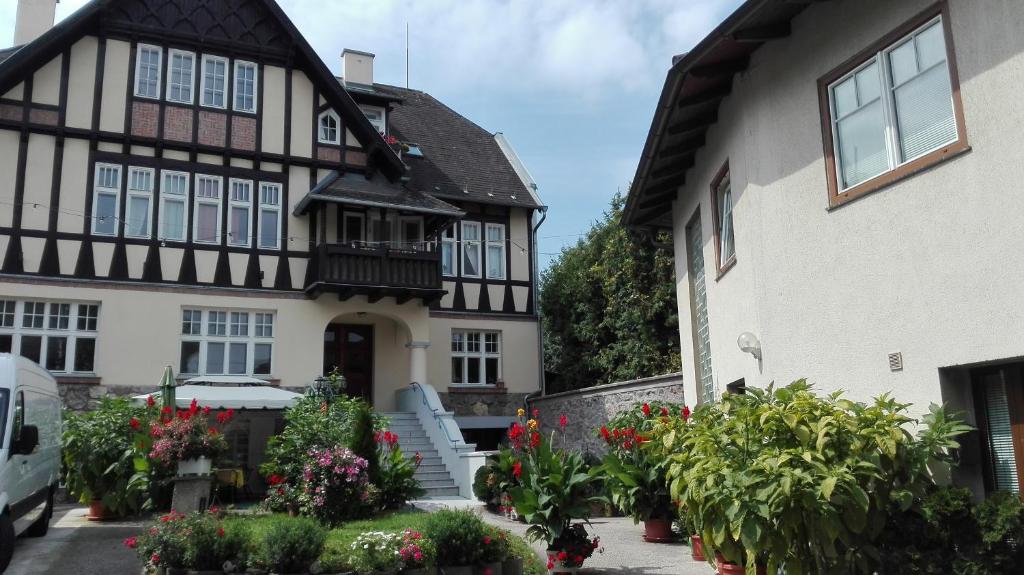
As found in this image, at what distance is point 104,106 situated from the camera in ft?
59.0

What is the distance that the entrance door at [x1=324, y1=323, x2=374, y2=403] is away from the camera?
69.2 feet

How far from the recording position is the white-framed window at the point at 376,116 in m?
22.2

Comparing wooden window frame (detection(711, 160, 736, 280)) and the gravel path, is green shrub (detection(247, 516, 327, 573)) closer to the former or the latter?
the gravel path

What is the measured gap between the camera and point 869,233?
6984 mm

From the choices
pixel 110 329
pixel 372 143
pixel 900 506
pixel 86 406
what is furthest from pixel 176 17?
pixel 900 506

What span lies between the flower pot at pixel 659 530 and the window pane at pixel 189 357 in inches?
467

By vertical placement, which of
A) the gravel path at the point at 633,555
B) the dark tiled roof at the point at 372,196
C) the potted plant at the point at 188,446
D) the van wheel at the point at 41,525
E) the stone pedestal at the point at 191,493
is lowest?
the gravel path at the point at 633,555

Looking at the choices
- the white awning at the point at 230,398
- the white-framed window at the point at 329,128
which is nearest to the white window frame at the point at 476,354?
the white-framed window at the point at 329,128

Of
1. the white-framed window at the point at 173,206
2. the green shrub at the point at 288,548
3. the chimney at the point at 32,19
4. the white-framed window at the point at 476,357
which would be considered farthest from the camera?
the white-framed window at the point at 476,357

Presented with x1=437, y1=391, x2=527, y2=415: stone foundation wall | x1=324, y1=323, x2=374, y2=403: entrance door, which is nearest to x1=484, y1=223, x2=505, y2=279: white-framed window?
x1=437, y1=391, x2=527, y2=415: stone foundation wall

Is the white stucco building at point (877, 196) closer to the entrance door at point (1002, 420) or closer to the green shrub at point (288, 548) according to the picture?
the entrance door at point (1002, 420)

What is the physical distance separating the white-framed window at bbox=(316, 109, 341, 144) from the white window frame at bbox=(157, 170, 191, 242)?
332 cm

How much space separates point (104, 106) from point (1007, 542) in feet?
59.8

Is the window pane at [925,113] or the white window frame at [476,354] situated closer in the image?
the window pane at [925,113]
